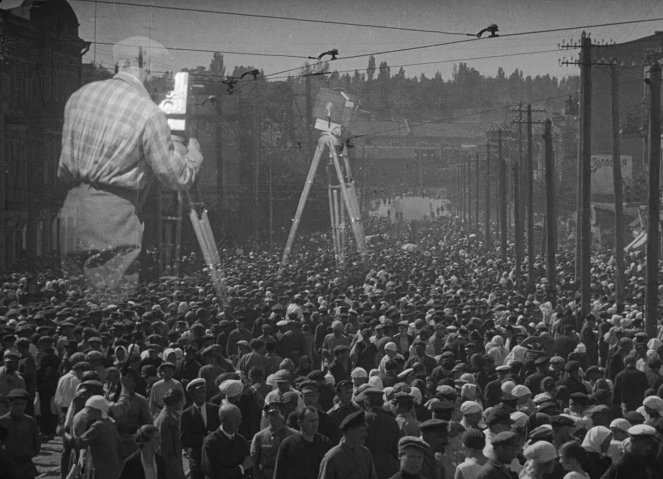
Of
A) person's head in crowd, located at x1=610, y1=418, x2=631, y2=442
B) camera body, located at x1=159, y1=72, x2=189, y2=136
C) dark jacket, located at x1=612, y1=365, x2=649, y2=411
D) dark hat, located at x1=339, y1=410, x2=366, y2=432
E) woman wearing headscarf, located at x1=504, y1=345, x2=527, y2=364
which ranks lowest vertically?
dark jacket, located at x1=612, y1=365, x2=649, y2=411

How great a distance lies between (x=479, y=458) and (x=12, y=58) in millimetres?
41832

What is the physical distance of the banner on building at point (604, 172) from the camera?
243 feet

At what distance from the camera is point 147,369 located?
13.1 metres

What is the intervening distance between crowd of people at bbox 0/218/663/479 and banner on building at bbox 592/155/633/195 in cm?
4986

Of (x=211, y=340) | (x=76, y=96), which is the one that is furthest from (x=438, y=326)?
(x=76, y=96)

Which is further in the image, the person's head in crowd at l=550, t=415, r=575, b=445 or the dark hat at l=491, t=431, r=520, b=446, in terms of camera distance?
the person's head in crowd at l=550, t=415, r=575, b=445

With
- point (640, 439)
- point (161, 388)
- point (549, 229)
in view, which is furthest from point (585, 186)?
point (640, 439)

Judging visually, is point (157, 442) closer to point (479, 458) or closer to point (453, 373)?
point (479, 458)

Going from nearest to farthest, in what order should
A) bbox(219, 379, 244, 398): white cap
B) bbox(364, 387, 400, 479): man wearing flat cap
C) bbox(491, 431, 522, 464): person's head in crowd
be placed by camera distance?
bbox(491, 431, 522, 464): person's head in crowd → bbox(364, 387, 400, 479): man wearing flat cap → bbox(219, 379, 244, 398): white cap

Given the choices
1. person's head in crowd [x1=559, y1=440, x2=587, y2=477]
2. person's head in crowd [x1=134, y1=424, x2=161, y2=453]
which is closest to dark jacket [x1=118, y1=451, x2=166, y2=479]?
person's head in crowd [x1=134, y1=424, x2=161, y2=453]

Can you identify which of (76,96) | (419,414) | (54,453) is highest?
(76,96)

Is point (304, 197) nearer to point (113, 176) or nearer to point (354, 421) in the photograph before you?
point (113, 176)

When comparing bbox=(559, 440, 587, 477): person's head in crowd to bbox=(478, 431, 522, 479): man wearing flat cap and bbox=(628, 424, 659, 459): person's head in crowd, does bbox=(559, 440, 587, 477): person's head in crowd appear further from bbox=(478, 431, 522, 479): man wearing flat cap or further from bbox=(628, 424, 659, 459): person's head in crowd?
bbox=(628, 424, 659, 459): person's head in crowd

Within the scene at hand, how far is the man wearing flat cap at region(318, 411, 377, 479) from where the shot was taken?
8258 mm
